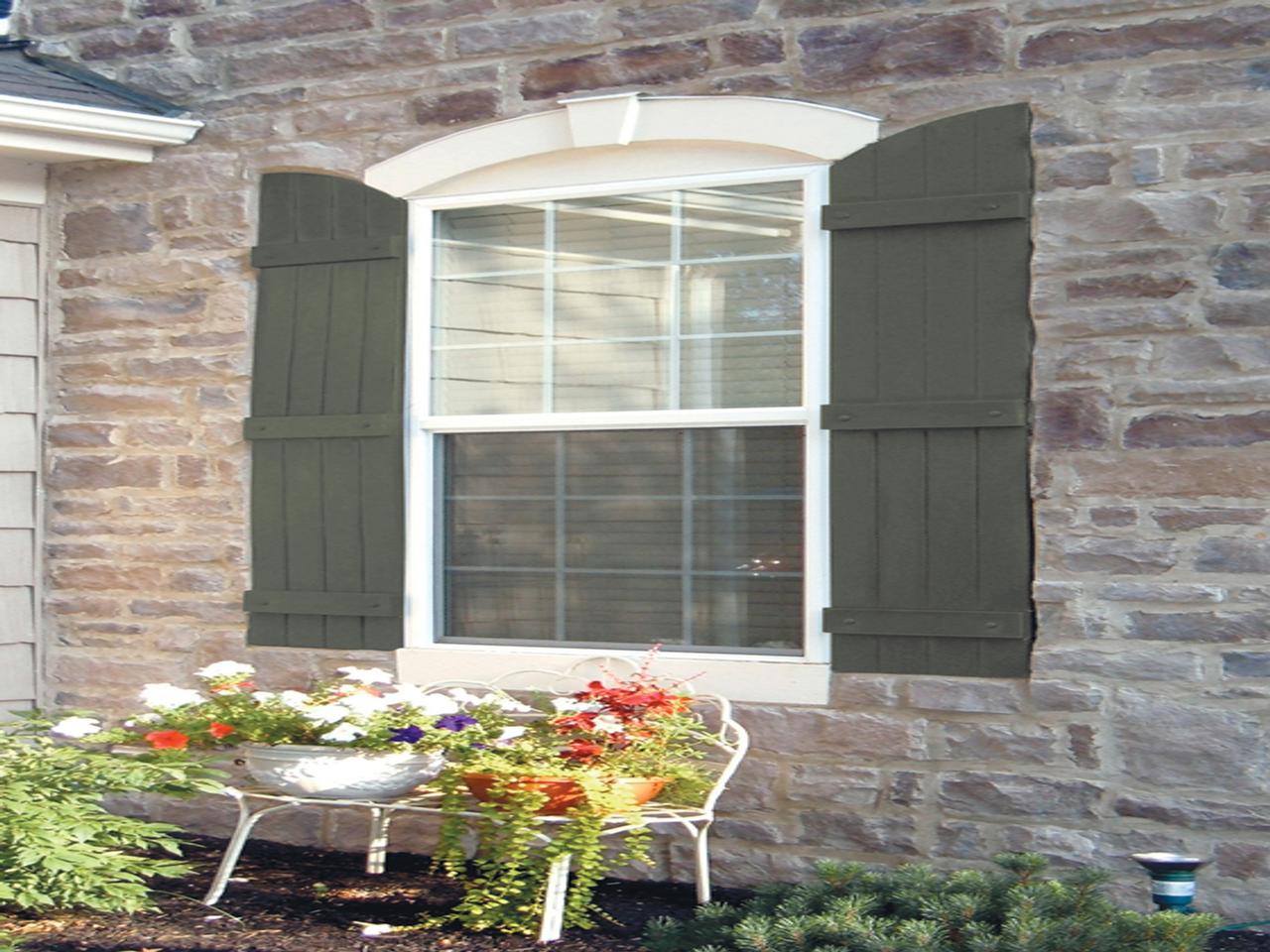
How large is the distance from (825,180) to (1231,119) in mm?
1118

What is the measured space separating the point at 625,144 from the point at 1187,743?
2356mm

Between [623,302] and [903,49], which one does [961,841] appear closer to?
[623,302]

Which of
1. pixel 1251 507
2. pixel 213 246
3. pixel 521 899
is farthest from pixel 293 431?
pixel 1251 507

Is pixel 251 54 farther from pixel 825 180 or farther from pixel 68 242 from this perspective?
pixel 825 180

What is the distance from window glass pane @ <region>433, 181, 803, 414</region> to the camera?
4.95m

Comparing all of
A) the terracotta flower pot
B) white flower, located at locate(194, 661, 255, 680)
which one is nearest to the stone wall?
white flower, located at locate(194, 661, 255, 680)

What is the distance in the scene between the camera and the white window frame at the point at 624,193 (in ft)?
15.8

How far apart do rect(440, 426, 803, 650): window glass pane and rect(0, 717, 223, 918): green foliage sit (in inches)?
45.6

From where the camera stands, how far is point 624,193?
5121mm

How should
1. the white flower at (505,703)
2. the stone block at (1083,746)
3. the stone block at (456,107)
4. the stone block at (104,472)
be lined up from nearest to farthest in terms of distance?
1. the stone block at (1083,746)
2. the white flower at (505,703)
3. the stone block at (456,107)
4. the stone block at (104,472)

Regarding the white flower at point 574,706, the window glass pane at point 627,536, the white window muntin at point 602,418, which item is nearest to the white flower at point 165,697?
the white window muntin at point 602,418

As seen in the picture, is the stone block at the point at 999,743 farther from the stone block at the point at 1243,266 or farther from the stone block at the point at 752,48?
the stone block at the point at 752,48

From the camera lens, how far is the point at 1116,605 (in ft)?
14.5

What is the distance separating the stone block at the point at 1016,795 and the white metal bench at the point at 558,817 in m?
0.60
